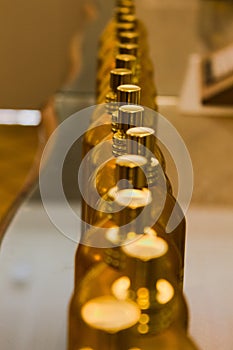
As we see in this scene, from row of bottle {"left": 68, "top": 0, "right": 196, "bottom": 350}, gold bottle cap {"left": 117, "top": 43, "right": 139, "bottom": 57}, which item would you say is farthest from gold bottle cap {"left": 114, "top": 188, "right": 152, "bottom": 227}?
gold bottle cap {"left": 117, "top": 43, "right": 139, "bottom": 57}

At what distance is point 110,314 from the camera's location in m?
0.63

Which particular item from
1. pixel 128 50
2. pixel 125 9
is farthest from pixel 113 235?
pixel 125 9

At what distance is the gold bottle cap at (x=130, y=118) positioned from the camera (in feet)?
2.50

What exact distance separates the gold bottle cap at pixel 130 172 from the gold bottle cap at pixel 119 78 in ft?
0.95

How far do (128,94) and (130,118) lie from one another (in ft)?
0.33

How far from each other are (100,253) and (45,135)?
983mm

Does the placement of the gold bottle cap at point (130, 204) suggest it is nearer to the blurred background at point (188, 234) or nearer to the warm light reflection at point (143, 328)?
the warm light reflection at point (143, 328)

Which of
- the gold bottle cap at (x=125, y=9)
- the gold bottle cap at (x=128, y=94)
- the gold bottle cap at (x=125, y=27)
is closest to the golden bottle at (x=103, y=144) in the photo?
the gold bottle cap at (x=128, y=94)

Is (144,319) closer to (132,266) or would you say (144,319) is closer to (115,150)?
(132,266)

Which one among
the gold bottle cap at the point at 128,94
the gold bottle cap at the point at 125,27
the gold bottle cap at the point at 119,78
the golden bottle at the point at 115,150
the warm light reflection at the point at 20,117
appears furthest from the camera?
the warm light reflection at the point at 20,117

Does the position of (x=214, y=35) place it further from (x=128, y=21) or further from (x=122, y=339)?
(x=122, y=339)

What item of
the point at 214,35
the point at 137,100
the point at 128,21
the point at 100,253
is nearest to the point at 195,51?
the point at 214,35

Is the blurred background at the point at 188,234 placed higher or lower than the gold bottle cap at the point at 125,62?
lower

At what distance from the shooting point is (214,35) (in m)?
2.56
